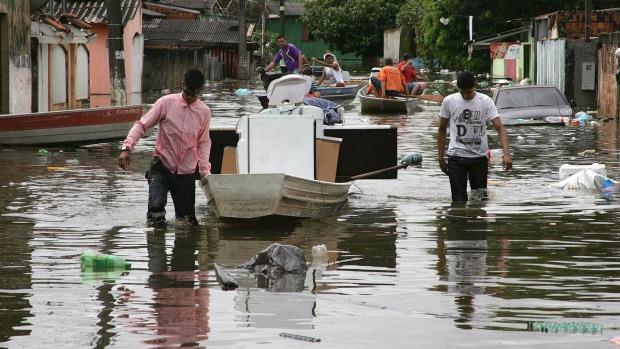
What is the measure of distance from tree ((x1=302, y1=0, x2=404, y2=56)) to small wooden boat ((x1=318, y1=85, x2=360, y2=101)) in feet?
210

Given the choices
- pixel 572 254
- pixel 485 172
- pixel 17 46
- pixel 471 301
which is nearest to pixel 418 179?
pixel 485 172

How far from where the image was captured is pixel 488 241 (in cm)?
1292

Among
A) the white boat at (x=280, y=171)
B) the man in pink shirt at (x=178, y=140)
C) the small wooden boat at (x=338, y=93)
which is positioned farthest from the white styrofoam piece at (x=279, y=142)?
the small wooden boat at (x=338, y=93)

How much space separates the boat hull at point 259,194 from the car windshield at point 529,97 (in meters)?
17.5

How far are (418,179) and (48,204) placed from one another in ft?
18.6

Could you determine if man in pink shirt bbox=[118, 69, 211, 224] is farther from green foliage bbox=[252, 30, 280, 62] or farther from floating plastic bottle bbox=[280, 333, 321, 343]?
green foliage bbox=[252, 30, 280, 62]

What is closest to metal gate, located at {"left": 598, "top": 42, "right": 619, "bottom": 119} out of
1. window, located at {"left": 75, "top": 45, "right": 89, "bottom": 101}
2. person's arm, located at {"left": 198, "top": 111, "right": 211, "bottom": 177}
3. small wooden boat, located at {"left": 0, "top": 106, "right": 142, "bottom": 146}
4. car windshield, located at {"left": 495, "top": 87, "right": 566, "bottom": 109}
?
car windshield, located at {"left": 495, "top": 87, "right": 566, "bottom": 109}

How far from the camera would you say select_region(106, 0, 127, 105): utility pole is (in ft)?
103

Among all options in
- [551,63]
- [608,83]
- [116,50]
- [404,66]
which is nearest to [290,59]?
[116,50]

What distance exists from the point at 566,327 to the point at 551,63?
3639cm

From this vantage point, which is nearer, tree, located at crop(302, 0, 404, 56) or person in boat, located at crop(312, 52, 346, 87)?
person in boat, located at crop(312, 52, 346, 87)

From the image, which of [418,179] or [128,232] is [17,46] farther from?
[128,232]

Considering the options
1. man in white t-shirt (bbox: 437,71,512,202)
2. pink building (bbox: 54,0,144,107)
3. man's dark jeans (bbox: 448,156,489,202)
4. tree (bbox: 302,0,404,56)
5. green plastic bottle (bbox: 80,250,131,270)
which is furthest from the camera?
tree (bbox: 302,0,404,56)

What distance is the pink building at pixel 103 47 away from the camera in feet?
151
